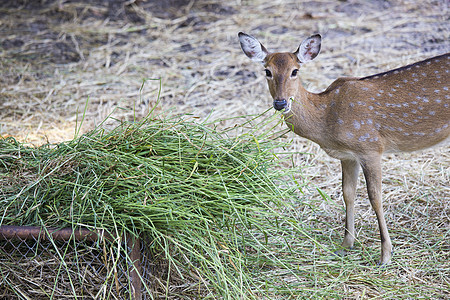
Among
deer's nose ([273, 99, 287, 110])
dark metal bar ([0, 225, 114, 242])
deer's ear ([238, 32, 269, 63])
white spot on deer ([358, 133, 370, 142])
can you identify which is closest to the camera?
dark metal bar ([0, 225, 114, 242])

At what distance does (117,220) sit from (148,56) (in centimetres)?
490

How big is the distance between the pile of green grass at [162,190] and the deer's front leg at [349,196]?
86 cm

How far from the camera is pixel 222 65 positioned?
715 centimetres

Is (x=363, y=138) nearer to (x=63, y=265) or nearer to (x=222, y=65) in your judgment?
(x=63, y=265)

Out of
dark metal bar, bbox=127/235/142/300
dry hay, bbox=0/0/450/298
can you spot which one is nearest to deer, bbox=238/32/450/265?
dry hay, bbox=0/0/450/298

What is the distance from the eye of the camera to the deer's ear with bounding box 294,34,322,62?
13.2 feet

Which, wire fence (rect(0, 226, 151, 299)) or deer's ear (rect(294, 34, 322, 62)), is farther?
deer's ear (rect(294, 34, 322, 62))

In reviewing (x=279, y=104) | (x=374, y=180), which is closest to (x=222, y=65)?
(x=279, y=104)

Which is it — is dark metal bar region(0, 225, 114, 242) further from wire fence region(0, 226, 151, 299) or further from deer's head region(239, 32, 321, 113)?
deer's head region(239, 32, 321, 113)

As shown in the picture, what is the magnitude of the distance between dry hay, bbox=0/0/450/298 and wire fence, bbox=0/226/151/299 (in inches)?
59.2

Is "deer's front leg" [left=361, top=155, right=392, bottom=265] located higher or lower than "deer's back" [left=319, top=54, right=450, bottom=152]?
lower

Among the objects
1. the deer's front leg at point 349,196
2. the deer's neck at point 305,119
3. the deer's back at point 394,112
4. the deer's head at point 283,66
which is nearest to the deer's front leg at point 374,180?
the deer's back at point 394,112

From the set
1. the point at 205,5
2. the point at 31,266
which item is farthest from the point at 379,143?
the point at 205,5

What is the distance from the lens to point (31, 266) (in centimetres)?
296
